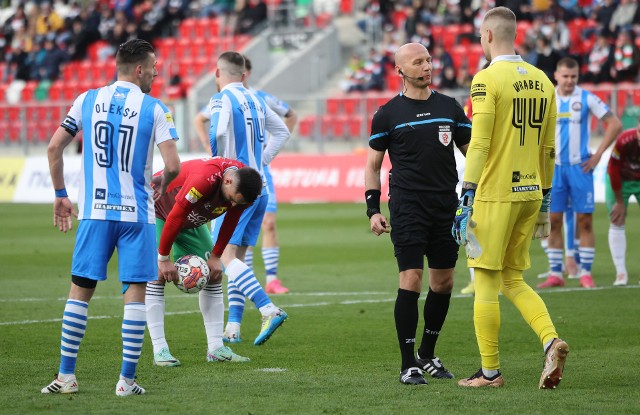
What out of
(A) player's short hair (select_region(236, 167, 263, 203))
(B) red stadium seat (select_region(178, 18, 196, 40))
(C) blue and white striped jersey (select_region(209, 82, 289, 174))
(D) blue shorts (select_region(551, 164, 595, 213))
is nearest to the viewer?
(A) player's short hair (select_region(236, 167, 263, 203))

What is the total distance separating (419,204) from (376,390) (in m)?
1.26

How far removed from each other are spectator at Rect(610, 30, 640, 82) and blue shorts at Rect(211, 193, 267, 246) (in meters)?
16.9

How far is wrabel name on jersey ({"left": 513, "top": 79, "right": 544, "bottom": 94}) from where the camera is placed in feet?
23.1

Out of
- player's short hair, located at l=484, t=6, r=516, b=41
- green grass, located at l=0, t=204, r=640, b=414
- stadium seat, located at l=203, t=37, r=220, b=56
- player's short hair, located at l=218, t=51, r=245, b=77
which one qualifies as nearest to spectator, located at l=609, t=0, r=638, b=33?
green grass, located at l=0, t=204, r=640, b=414

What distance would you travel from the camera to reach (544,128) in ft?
23.7

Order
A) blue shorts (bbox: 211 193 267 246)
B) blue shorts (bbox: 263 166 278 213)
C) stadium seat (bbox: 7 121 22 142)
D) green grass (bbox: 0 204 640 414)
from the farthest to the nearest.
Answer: stadium seat (bbox: 7 121 22 142), blue shorts (bbox: 263 166 278 213), blue shorts (bbox: 211 193 267 246), green grass (bbox: 0 204 640 414)

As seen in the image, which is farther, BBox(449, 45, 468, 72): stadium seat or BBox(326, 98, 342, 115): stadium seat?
BBox(449, 45, 468, 72): stadium seat

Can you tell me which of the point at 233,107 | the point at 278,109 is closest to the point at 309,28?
the point at 278,109

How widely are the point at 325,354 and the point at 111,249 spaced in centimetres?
227

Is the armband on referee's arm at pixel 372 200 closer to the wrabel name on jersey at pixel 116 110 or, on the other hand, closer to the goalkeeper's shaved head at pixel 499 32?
the goalkeeper's shaved head at pixel 499 32

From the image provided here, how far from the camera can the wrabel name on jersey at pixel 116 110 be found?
6867 mm

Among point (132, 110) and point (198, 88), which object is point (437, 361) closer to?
point (132, 110)

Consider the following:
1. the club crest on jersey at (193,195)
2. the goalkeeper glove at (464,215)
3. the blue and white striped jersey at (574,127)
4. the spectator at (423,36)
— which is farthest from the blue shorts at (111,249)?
the spectator at (423,36)

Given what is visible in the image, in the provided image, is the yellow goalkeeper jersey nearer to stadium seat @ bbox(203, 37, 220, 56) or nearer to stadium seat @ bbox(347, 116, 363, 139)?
stadium seat @ bbox(347, 116, 363, 139)
